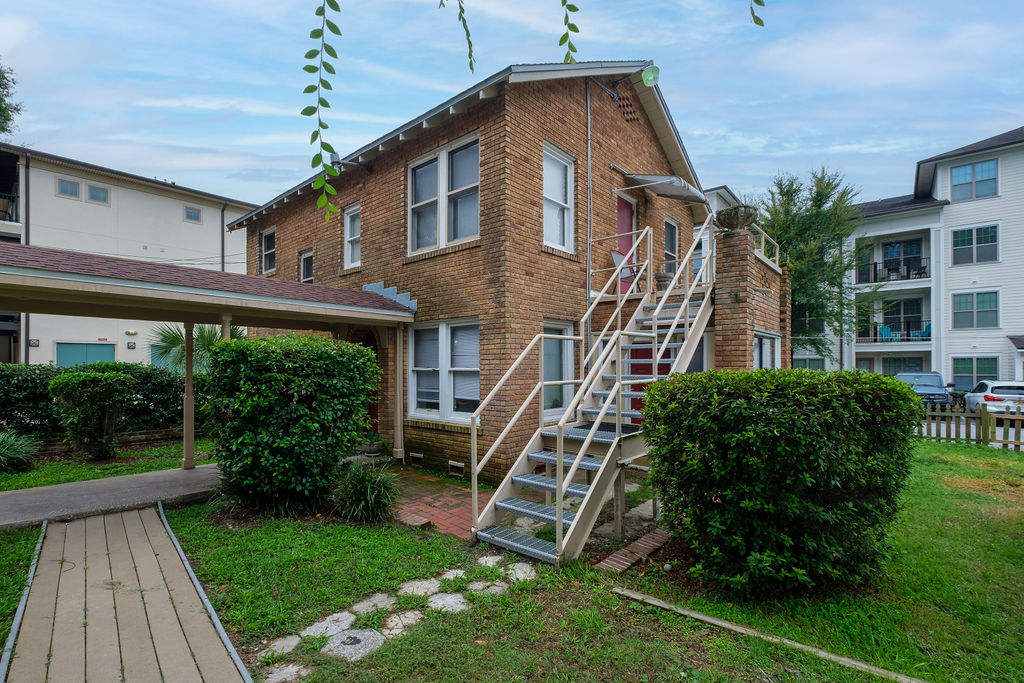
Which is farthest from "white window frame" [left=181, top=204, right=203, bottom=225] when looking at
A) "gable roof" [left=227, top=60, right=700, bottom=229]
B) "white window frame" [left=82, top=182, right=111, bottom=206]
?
"gable roof" [left=227, top=60, right=700, bottom=229]

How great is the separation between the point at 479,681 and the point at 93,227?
79.3 feet

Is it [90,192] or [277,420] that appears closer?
[277,420]

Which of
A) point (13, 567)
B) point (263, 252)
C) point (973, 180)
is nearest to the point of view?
point (13, 567)

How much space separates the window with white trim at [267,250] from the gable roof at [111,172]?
10.8 meters

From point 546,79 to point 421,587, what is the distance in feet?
24.0

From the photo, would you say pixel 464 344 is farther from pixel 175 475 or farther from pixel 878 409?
pixel 878 409

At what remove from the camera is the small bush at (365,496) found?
550cm

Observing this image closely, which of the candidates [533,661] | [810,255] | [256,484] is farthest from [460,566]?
[810,255]

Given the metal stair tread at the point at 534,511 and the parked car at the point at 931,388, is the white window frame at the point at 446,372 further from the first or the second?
the parked car at the point at 931,388

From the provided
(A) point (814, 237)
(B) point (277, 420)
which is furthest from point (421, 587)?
(A) point (814, 237)

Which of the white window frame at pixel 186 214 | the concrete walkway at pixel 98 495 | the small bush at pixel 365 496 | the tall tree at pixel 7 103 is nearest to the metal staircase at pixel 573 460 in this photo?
the small bush at pixel 365 496

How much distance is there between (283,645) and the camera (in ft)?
10.3

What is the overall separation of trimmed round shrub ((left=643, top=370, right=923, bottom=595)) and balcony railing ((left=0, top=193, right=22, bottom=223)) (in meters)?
25.4

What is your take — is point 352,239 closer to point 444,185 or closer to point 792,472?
point 444,185
